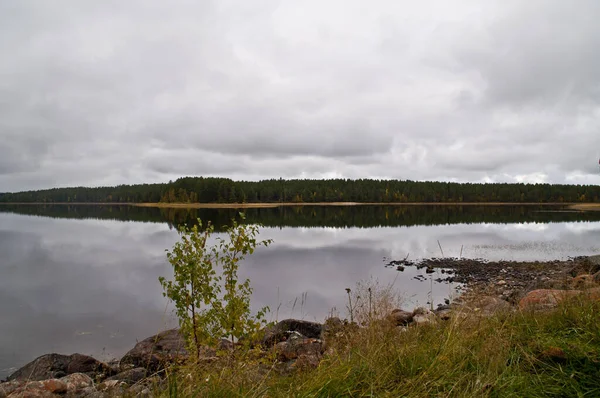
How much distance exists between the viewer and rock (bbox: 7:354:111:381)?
30.2ft

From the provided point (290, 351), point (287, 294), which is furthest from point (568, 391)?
point (287, 294)

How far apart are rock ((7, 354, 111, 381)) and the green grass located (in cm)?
730

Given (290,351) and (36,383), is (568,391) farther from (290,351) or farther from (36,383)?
(36,383)

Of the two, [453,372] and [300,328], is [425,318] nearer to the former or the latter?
[453,372]

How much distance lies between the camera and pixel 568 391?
315 cm

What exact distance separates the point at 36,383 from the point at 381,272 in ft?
68.3

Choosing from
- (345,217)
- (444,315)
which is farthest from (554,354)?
(345,217)

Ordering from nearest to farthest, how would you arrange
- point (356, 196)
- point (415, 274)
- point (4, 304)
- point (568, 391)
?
1. point (568, 391)
2. point (4, 304)
3. point (415, 274)
4. point (356, 196)

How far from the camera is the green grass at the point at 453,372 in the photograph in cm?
318

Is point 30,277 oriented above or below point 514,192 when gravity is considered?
below

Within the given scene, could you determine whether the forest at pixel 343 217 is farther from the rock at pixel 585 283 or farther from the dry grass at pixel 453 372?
the dry grass at pixel 453 372

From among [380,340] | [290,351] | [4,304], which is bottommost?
[4,304]

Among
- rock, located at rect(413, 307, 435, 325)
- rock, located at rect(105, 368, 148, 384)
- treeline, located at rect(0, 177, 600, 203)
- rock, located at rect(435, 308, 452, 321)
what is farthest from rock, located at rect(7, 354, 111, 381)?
treeline, located at rect(0, 177, 600, 203)

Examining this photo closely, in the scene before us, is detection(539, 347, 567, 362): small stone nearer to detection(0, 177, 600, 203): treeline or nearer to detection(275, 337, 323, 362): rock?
detection(275, 337, 323, 362): rock
